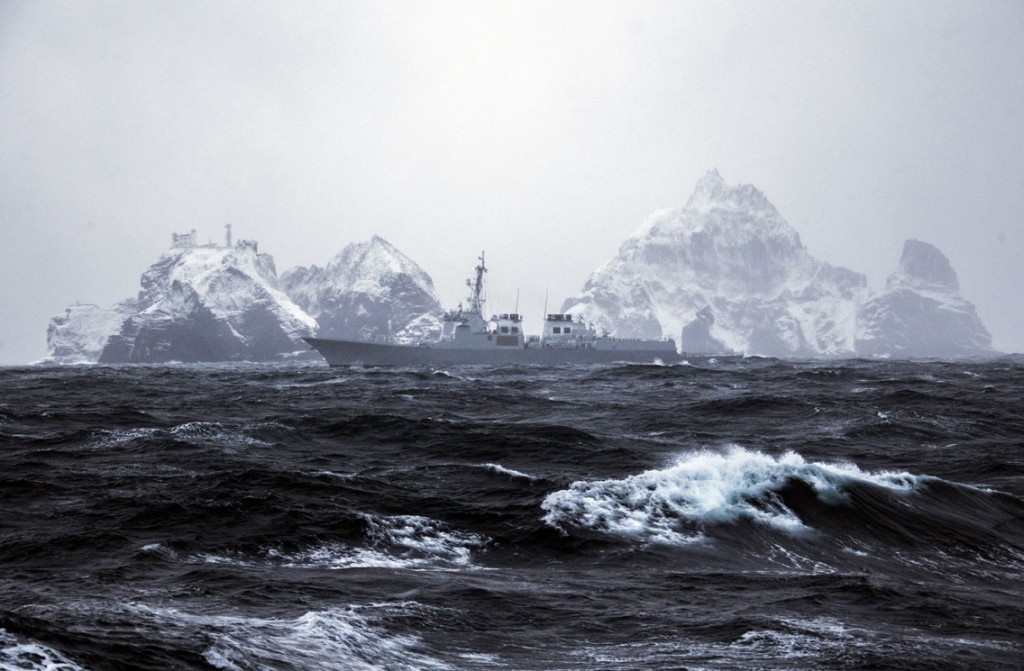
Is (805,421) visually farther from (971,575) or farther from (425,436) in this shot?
(971,575)

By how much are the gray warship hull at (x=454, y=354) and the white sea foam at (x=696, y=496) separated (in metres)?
82.1

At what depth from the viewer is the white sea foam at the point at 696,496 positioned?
15.6 meters

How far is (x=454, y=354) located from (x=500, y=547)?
291 feet

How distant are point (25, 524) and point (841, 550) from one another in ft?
47.2

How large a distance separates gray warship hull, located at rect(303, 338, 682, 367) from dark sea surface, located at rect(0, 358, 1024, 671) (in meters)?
70.6

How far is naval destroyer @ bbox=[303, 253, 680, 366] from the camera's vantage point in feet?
333

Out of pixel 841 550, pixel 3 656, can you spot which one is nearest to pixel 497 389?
pixel 841 550

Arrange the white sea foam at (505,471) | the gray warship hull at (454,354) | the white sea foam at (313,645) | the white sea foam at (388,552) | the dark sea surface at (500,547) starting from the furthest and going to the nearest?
the gray warship hull at (454,354) → the white sea foam at (505,471) → the white sea foam at (388,552) → the dark sea surface at (500,547) → the white sea foam at (313,645)

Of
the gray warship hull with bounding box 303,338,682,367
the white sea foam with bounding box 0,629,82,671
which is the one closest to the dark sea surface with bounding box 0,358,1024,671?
the white sea foam with bounding box 0,629,82,671

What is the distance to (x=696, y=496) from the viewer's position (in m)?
17.4

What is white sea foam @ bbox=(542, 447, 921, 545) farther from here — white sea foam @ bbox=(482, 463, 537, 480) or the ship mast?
the ship mast

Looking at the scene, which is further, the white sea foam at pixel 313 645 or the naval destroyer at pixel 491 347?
the naval destroyer at pixel 491 347

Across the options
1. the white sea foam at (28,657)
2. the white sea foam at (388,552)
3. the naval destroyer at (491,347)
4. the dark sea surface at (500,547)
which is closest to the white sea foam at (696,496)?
the dark sea surface at (500,547)

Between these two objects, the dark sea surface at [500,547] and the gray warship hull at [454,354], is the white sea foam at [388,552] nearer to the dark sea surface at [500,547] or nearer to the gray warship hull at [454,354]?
the dark sea surface at [500,547]
